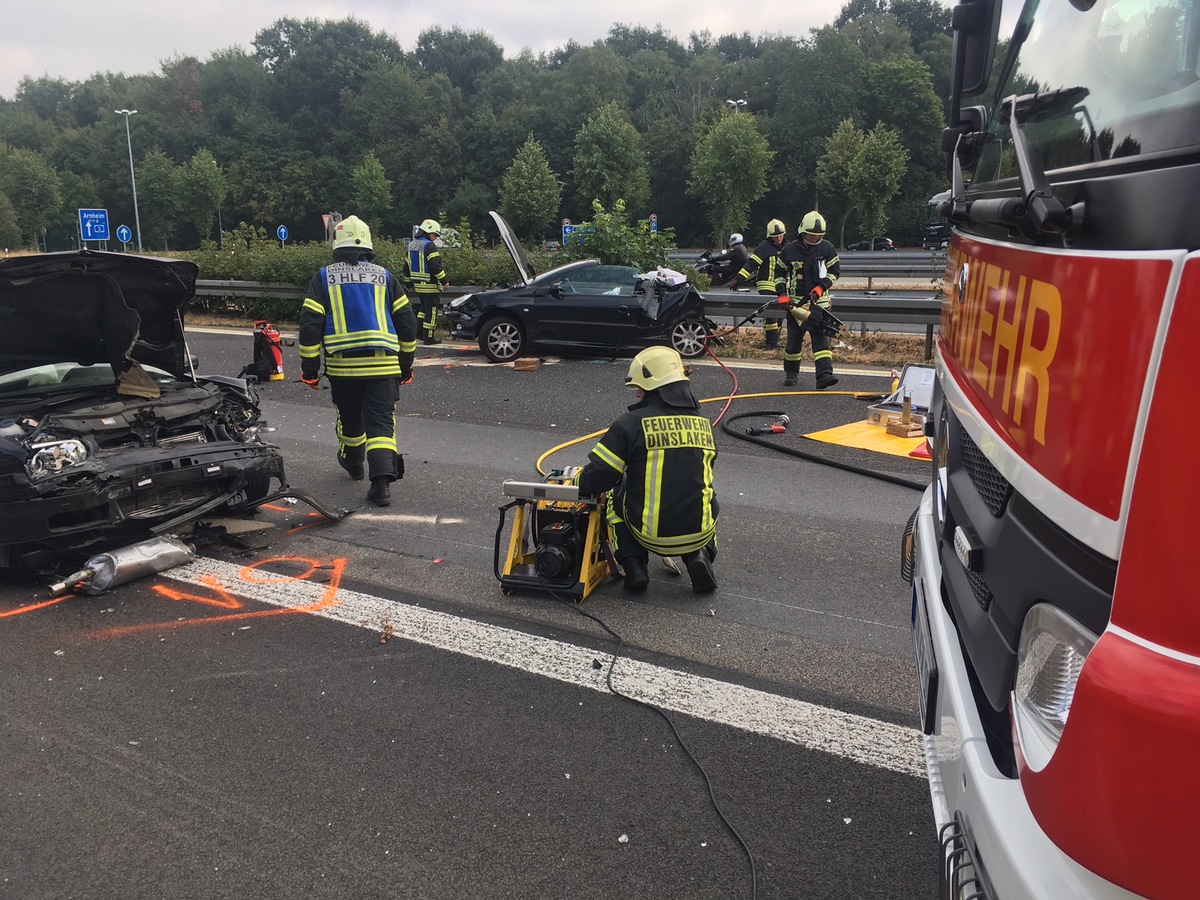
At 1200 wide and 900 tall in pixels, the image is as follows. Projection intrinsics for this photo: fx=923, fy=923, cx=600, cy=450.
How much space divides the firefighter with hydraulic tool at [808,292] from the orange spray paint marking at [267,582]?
625cm

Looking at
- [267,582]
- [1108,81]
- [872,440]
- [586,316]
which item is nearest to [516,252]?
[586,316]

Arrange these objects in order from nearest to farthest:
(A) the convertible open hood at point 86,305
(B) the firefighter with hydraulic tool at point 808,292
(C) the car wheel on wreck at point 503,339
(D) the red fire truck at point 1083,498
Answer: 1. (D) the red fire truck at point 1083,498
2. (A) the convertible open hood at point 86,305
3. (B) the firefighter with hydraulic tool at point 808,292
4. (C) the car wheel on wreck at point 503,339

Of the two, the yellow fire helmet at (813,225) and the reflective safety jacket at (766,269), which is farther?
the reflective safety jacket at (766,269)

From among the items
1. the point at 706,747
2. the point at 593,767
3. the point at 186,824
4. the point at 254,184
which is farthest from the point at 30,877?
the point at 254,184

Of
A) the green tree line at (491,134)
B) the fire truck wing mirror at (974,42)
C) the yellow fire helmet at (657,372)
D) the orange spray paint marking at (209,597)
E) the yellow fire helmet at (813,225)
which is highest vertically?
the green tree line at (491,134)

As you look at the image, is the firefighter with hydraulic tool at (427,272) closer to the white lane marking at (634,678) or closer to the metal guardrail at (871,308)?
the metal guardrail at (871,308)

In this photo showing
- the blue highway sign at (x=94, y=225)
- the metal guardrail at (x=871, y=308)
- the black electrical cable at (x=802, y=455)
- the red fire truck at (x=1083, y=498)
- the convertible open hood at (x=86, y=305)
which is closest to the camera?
the red fire truck at (x=1083, y=498)

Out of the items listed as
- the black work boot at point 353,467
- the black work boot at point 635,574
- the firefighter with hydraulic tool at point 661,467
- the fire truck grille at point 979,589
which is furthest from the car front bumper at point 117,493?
the fire truck grille at point 979,589

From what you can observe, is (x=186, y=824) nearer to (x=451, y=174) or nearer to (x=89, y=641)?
(x=89, y=641)

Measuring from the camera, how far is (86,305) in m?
5.52

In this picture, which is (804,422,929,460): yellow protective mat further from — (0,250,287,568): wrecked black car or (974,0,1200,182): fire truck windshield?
(974,0,1200,182): fire truck windshield

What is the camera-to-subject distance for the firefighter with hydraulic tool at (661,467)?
4.48 m

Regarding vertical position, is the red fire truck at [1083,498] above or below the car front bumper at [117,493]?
above

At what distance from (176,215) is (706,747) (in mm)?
85953
